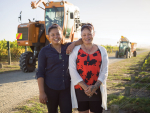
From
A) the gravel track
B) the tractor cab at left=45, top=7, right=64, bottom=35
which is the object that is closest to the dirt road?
the gravel track

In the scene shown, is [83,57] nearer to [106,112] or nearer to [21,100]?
[106,112]

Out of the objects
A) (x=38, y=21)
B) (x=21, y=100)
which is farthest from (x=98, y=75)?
(x=38, y=21)

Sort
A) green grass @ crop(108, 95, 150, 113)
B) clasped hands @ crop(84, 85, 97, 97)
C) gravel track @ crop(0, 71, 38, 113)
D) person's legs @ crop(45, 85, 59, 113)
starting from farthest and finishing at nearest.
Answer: gravel track @ crop(0, 71, 38, 113) → green grass @ crop(108, 95, 150, 113) → person's legs @ crop(45, 85, 59, 113) → clasped hands @ crop(84, 85, 97, 97)

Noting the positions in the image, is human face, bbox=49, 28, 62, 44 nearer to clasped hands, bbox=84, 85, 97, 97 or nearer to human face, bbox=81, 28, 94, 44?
human face, bbox=81, 28, 94, 44

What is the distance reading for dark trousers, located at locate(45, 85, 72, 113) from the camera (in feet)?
6.72

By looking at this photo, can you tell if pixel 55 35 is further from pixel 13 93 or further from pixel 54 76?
pixel 13 93

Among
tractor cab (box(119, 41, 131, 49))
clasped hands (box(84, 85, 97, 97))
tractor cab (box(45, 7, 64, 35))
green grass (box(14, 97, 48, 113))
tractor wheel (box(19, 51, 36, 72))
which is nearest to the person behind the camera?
clasped hands (box(84, 85, 97, 97))

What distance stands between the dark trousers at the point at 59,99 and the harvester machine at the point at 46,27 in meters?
5.93

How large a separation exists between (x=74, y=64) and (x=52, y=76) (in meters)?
0.35

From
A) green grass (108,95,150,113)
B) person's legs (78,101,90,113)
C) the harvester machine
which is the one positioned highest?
the harvester machine

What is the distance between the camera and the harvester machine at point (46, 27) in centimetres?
779

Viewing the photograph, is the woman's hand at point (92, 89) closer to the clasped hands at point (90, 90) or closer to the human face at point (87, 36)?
the clasped hands at point (90, 90)

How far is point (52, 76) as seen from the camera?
81.7 inches

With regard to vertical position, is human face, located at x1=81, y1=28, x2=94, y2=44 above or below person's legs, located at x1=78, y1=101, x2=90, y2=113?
above
